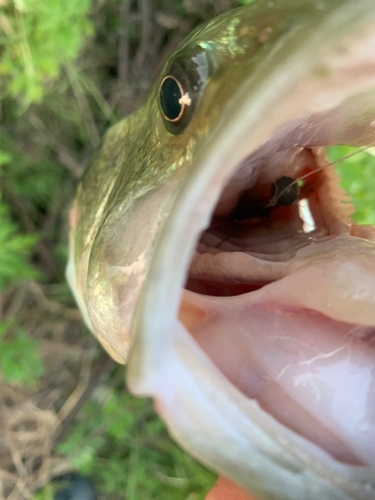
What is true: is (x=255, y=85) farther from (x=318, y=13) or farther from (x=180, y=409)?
(x=180, y=409)

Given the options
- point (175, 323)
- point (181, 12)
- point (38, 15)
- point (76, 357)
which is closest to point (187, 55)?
point (175, 323)

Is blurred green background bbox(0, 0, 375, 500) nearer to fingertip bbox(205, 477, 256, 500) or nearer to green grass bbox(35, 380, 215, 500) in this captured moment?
green grass bbox(35, 380, 215, 500)

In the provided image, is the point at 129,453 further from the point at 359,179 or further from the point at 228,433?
the point at 228,433

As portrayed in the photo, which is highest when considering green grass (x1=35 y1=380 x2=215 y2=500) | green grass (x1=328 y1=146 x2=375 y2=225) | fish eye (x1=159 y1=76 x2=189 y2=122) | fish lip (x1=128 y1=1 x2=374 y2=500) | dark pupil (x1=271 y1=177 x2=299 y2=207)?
fish eye (x1=159 y1=76 x2=189 y2=122)

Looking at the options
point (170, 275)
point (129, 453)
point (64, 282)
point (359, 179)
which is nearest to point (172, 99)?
point (170, 275)

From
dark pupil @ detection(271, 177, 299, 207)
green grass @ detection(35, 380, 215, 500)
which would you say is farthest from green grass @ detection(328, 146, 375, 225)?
green grass @ detection(35, 380, 215, 500)

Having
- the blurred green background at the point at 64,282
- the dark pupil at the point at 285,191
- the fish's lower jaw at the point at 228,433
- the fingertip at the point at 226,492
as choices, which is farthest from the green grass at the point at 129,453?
the fish's lower jaw at the point at 228,433
